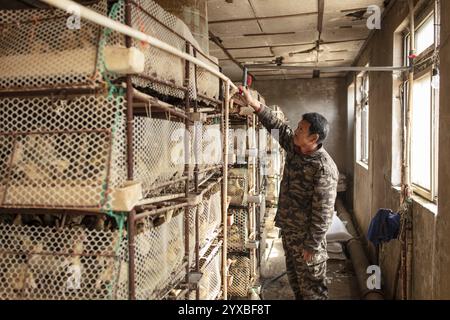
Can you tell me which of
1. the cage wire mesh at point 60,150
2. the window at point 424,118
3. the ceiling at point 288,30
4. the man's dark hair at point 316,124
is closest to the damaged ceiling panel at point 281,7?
the ceiling at point 288,30

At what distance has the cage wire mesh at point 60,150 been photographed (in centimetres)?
208

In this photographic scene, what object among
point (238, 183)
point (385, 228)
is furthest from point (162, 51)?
point (385, 228)

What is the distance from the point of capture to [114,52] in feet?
6.48

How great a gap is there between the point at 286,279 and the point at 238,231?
80.5 inches

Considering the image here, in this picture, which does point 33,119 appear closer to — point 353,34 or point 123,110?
point 123,110

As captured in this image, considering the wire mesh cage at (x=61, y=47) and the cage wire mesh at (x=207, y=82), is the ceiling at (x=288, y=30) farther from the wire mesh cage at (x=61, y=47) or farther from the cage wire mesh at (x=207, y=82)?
the wire mesh cage at (x=61, y=47)

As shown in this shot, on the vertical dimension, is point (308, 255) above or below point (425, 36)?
below

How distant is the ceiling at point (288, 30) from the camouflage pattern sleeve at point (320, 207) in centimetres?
321

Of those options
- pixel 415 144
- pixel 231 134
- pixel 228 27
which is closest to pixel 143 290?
pixel 231 134

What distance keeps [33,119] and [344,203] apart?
11.3 metres

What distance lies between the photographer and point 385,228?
4707mm

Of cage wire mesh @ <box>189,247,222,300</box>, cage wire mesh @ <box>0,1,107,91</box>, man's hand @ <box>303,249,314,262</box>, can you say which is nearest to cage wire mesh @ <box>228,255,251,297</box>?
cage wire mesh @ <box>189,247,222,300</box>

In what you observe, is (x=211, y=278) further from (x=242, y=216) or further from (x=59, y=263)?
(x=59, y=263)

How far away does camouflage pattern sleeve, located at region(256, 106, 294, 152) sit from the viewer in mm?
4105
